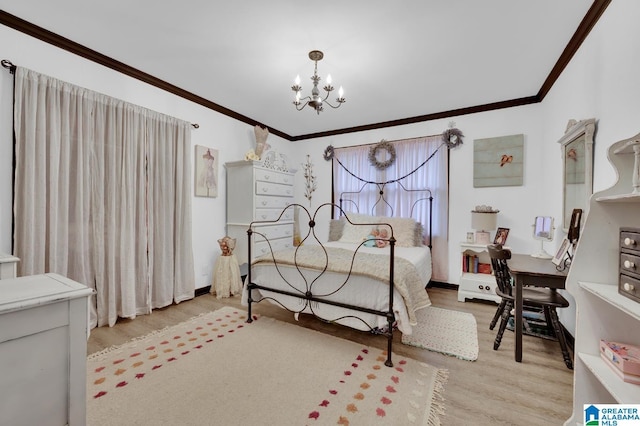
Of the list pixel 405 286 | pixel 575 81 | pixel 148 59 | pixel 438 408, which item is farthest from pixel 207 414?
pixel 575 81

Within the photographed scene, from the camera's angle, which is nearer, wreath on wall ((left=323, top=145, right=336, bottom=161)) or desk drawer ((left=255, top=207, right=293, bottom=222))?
desk drawer ((left=255, top=207, right=293, bottom=222))

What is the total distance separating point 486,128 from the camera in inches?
153

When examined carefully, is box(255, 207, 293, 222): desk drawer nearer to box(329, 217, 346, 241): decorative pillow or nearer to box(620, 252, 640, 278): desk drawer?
box(329, 217, 346, 241): decorative pillow

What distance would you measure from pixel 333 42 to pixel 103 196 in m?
2.69

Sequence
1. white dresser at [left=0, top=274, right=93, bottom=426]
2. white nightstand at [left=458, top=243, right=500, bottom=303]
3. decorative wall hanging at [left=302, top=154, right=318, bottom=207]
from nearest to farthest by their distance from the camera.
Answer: white dresser at [left=0, top=274, right=93, bottom=426] < white nightstand at [left=458, top=243, right=500, bottom=303] < decorative wall hanging at [left=302, top=154, right=318, bottom=207]

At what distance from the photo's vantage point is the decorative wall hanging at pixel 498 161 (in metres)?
3.70

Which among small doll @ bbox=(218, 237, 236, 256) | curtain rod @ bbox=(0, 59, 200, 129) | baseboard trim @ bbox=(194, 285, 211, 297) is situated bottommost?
baseboard trim @ bbox=(194, 285, 211, 297)

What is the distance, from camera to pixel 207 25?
2.24 meters

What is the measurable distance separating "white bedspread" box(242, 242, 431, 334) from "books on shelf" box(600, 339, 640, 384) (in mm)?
1076

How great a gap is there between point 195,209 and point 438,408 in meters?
3.44

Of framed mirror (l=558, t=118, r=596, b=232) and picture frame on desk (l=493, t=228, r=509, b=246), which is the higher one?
framed mirror (l=558, t=118, r=596, b=232)

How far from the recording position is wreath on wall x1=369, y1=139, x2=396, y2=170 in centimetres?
450

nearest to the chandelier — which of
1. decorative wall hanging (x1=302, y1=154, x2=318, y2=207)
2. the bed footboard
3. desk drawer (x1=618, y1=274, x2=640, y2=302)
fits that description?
the bed footboard

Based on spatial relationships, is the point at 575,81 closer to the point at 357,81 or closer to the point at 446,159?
the point at 446,159
